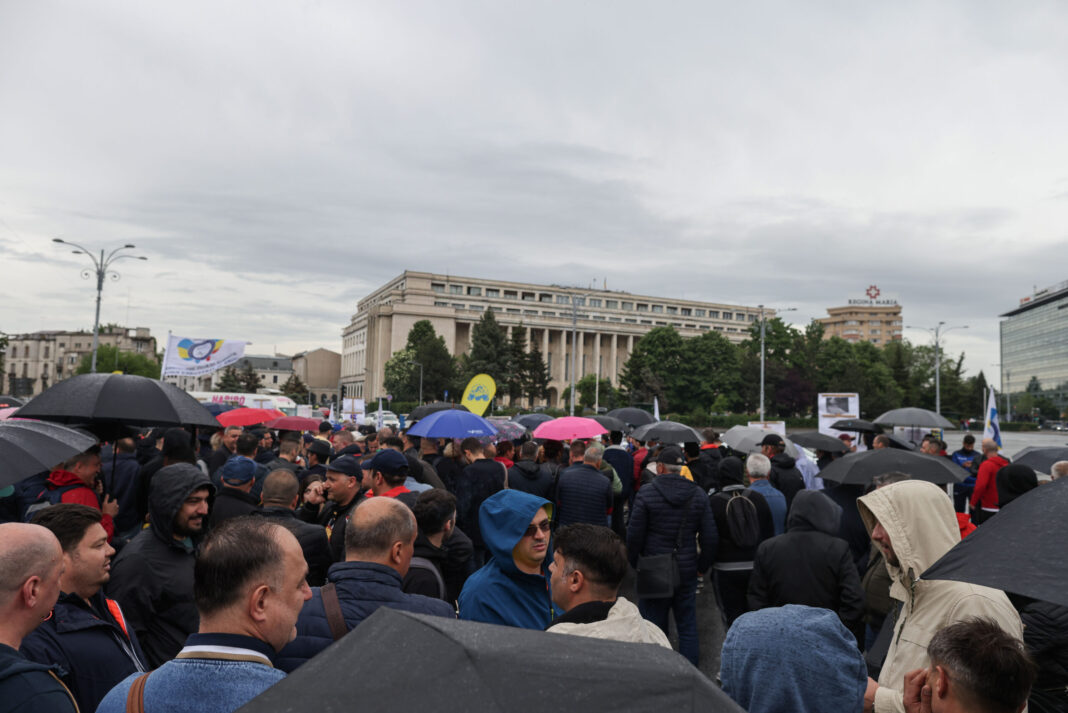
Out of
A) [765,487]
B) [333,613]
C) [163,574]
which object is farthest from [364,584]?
[765,487]

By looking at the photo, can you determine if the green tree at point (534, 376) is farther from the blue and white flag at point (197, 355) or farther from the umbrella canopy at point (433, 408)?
the umbrella canopy at point (433, 408)

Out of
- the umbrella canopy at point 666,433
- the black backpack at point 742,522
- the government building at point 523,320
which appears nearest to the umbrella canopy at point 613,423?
the umbrella canopy at point 666,433

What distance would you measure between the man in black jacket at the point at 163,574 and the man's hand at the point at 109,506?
7.23 ft

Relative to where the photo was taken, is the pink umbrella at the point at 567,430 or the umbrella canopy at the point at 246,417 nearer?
the pink umbrella at the point at 567,430

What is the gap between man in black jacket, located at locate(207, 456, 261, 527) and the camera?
17.3 ft

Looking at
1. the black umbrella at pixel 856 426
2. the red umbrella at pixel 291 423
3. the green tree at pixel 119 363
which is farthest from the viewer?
the green tree at pixel 119 363

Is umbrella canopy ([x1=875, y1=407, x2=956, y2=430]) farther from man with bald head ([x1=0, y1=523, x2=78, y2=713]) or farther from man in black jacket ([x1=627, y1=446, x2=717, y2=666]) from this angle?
man with bald head ([x1=0, y1=523, x2=78, y2=713])

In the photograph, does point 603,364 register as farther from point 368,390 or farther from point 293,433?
point 293,433

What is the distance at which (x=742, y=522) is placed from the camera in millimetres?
6648

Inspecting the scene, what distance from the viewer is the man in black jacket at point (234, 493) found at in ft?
17.3

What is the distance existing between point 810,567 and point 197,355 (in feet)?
60.9

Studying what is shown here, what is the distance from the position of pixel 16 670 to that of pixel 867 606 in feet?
14.3

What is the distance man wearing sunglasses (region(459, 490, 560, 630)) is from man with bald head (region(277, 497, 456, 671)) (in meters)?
0.27

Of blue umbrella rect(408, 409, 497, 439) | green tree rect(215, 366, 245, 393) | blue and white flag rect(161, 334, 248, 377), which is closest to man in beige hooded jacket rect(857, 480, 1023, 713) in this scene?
blue umbrella rect(408, 409, 497, 439)
